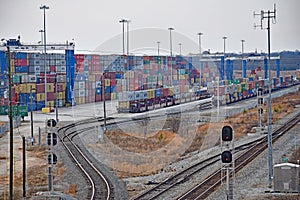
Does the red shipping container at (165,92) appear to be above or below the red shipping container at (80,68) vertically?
below

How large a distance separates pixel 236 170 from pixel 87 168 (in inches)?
173

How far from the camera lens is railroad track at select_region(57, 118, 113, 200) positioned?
11605 millimetres

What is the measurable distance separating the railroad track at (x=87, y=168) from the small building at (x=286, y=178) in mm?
3764

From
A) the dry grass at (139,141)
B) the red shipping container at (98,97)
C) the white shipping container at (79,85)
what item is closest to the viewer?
the dry grass at (139,141)

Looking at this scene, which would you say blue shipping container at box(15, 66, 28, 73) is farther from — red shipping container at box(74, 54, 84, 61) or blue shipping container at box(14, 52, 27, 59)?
red shipping container at box(74, 54, 84, 61)

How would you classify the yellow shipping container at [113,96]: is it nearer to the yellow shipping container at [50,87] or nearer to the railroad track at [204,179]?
the yellow shipping container at [50,87]

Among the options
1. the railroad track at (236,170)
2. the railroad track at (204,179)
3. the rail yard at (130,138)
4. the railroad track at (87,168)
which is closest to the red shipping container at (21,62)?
the rail yard at (130,138)

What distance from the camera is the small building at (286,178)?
36.2ft

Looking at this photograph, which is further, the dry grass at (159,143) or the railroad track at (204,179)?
the dry grass at (159,143)

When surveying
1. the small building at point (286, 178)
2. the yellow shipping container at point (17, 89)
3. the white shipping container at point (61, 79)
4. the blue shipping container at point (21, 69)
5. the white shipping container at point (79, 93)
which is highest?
the blue shipping container at point (21, 69)

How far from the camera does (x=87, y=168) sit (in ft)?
48.5

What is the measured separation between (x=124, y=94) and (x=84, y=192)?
65.2 feet

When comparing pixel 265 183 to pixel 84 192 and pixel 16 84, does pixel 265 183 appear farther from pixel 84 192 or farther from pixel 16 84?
pixel 16 84

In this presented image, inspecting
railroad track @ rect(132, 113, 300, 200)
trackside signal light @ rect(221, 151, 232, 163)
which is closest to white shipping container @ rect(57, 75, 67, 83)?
railroad track @ rect(132, 113, 300, 200)
